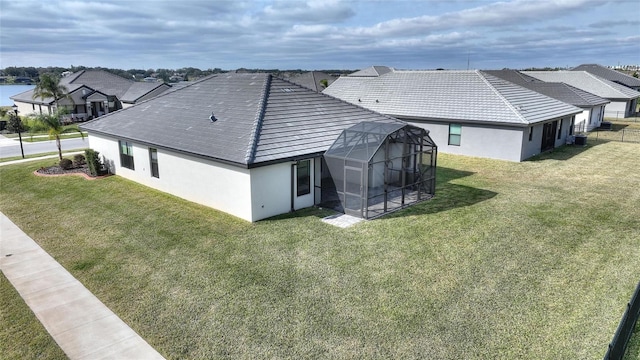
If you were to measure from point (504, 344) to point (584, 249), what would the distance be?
6.19 metres

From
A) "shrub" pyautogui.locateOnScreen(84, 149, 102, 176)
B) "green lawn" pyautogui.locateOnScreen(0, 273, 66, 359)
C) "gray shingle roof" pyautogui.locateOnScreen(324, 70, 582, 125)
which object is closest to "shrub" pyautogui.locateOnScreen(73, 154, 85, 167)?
"shrub" pyautogui.locateOnScreen(84, 149, 102, 176)

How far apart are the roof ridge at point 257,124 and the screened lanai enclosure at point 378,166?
289cm

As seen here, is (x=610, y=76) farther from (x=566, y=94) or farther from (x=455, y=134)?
(x=455, y=134)

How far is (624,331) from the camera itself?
7.50 meters

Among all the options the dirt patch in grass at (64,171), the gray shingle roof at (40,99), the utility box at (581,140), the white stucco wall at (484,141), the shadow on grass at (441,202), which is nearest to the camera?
the shadow on grass at (441,202)

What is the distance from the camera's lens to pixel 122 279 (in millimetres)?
10930

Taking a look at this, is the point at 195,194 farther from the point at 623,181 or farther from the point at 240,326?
the point at 623,181

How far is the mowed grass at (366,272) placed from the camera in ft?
27.3

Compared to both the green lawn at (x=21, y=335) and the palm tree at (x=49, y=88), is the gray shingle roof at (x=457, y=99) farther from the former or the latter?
the palm tree at (x=49, y=88)

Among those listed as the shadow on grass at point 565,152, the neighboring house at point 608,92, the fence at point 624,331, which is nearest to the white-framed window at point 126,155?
the fence at point 624,331

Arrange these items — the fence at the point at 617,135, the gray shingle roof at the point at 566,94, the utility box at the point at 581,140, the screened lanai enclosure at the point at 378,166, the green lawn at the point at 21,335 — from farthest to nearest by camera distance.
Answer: the gray shingle roof at the point at 566,94
the fence at the point at 617,135
the utility box at the point at 581,140
the screened lanai enclosure at the point at 378,166
the green lawn at the point at 21,335

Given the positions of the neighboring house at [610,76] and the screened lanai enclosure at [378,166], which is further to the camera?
the neighboring house at [610,76]

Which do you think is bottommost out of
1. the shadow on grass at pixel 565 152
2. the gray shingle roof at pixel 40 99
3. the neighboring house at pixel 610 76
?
the shadow on grass at pixel 565 152

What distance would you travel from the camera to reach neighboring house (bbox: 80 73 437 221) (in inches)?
597
